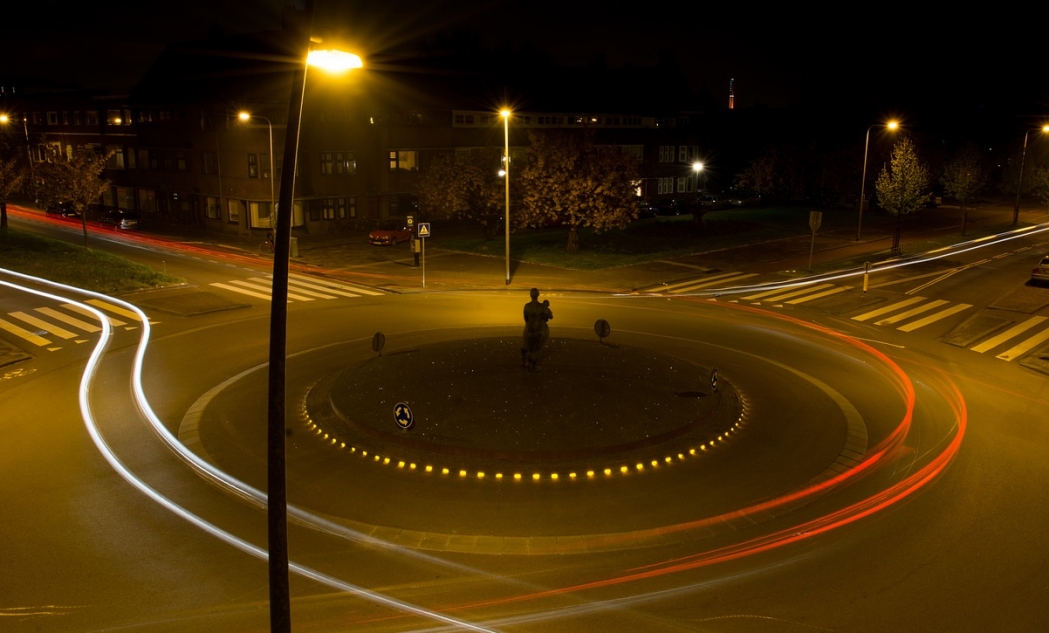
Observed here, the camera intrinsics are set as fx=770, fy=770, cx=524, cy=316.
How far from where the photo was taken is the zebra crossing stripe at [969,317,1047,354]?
22.6 m

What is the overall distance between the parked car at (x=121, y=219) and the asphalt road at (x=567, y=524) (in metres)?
33.9

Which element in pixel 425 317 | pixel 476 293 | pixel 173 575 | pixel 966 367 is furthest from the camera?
pixel 476 293

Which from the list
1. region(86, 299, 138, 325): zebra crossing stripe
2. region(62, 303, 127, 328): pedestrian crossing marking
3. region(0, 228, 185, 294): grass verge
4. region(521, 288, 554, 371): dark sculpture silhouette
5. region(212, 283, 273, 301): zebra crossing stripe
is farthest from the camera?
region(0, 228, 185, 294): grass verge

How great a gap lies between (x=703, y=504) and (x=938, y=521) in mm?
3518

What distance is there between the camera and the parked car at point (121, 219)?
5047 cm

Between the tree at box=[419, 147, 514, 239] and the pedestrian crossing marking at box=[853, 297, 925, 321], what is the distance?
21097mm

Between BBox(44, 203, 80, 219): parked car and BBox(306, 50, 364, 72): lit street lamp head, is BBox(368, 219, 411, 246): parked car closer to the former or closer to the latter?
BBox(44, 203, 80, 219): parked car

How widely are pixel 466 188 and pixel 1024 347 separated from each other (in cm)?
2882

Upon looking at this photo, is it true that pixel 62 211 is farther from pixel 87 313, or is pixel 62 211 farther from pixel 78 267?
pixel 87 313

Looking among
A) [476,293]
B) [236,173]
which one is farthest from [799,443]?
[236,173]

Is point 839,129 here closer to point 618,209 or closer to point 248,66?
point 618,209

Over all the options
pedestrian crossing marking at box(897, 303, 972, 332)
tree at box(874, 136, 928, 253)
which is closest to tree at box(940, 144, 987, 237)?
tree at box(874, 136, 928, 253)

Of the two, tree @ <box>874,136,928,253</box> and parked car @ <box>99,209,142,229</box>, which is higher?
tree @ <box>874,136,928,253</box>

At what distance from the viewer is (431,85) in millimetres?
58469
